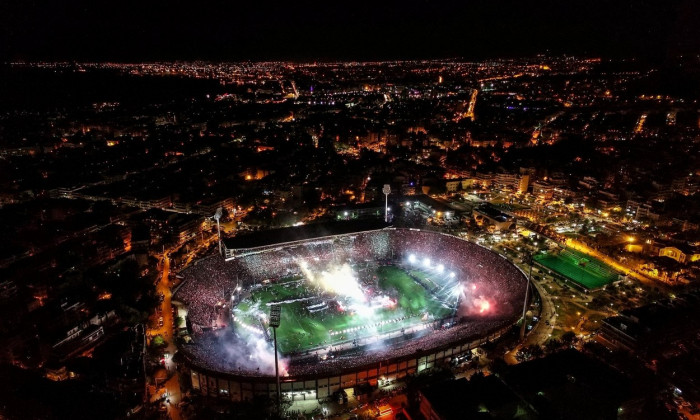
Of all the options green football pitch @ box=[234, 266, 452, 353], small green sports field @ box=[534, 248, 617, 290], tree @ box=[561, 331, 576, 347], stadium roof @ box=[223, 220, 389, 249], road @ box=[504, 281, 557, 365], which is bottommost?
green football pitch @ box=[234, 266, 452, 353]

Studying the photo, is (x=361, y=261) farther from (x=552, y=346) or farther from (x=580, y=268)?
(x=580, y=268)

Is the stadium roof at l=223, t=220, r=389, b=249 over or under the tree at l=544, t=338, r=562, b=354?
over

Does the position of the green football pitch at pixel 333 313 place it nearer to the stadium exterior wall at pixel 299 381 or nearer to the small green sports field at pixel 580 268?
the stadium exterior wall at pixel 299 381

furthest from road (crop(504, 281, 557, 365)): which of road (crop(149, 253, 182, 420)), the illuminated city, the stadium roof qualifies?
road (crop(149, 253, 182, 420))

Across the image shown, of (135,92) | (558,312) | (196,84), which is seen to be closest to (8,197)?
(558,312)

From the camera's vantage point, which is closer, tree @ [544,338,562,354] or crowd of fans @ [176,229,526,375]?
crowd of fans @ [176,229,526,375]

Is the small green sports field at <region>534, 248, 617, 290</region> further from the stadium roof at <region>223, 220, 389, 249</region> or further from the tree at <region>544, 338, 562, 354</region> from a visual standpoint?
the stadium roof at <region>223, 220, 389, 249</region>

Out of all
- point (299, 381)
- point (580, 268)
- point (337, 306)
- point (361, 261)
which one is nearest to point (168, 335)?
point (299, 381)
